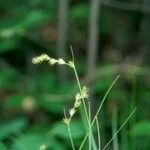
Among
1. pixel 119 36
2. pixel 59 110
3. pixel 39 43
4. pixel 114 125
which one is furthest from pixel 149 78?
pixel 114 125

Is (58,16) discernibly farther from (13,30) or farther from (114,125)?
(114,125)

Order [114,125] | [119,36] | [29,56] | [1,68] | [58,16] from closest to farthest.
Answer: [114,125] → [1,68] → [58,16] → [29,56] → [119,36]

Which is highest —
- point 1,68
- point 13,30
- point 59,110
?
point 13,30

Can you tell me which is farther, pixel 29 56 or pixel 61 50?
pixel 29 56

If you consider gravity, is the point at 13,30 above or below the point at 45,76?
above

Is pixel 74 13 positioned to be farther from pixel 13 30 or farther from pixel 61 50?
pixel 13 30

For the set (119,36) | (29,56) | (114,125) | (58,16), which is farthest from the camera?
(119,36)

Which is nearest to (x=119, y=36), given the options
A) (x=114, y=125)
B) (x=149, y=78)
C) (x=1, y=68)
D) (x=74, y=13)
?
(x=149, y=78)
